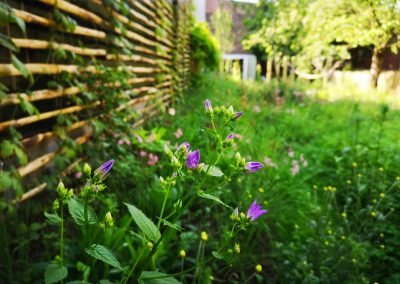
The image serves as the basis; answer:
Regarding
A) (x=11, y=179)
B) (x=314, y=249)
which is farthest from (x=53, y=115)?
(x=314, y=249)

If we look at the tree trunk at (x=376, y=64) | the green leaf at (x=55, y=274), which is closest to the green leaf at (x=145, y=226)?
the green leaf at (x=55, y=274)

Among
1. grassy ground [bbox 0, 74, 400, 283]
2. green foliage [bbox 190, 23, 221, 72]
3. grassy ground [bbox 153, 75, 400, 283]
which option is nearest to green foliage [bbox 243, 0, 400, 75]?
green foliage [bbox 190, 23, 221, 72]

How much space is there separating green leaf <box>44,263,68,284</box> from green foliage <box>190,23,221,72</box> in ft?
25.1

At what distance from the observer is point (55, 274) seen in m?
0.65

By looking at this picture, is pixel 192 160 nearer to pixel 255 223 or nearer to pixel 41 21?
pixel 255 223

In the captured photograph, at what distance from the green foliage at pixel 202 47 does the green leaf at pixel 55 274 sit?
764 cm

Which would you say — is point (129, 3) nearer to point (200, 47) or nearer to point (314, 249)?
point (314, 249)

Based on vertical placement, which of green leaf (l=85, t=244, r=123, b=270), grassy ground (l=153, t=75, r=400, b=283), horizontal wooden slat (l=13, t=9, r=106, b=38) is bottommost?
grassy ground (l=153, t=75, r=400, b=283)

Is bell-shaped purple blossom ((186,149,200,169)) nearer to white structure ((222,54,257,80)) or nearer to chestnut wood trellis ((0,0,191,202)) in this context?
chestnut wood trellis ((0,0,191,202))

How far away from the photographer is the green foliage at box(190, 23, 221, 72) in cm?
795

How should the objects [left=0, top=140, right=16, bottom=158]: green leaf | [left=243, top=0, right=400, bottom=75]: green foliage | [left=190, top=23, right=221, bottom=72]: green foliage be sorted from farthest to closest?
[left=190, top=23, right=221, bottom=72]: green foliage → [left=243, top=0, right=400, bottom=75]: green foliage → [left=0, top=140, right=16, bottom=158]: green leaf

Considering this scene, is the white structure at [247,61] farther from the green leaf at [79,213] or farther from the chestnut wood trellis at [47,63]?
the green leaf at [79,213]

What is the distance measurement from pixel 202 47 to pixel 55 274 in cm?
796

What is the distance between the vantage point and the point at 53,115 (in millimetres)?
2021
